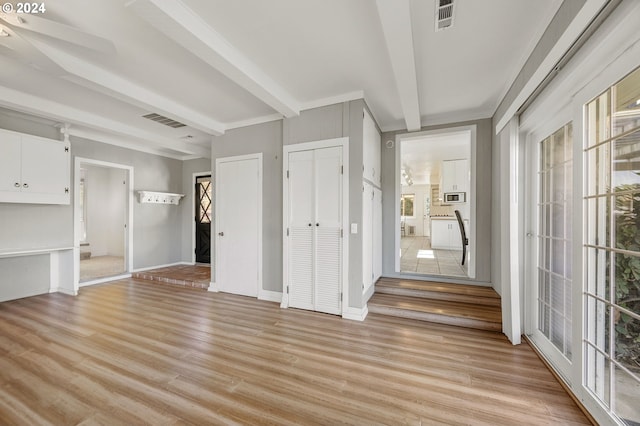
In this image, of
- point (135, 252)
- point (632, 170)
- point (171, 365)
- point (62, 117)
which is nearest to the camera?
point (632, 170)

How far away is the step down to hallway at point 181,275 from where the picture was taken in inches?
180

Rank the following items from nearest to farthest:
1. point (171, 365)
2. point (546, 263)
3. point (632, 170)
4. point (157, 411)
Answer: point (632, 170) → point (157, 411) → point (171, 365) → point (546, 263)

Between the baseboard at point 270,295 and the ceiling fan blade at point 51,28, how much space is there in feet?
10.6

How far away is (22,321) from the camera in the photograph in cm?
298

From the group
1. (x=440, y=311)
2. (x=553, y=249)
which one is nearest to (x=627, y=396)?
(x=553, y=249)

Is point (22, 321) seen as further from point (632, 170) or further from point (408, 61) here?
point (632, 170)

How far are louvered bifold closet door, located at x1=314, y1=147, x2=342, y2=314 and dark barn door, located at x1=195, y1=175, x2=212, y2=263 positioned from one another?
386 centimetres

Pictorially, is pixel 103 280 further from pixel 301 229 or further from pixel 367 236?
pixel 367 236

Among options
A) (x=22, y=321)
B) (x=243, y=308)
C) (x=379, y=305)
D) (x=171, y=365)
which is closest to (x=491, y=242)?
(x=379, y=305)

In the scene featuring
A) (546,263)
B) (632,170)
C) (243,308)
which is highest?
(632,170)

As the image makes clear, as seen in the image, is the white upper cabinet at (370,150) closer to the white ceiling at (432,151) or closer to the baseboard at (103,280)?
the white ceiling at (432,151)

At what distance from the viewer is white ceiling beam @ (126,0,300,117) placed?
5.51 ft

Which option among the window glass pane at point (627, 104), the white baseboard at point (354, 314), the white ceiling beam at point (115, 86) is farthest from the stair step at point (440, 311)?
the white ceiling beam at point (115, 86)

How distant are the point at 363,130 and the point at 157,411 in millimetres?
3171
